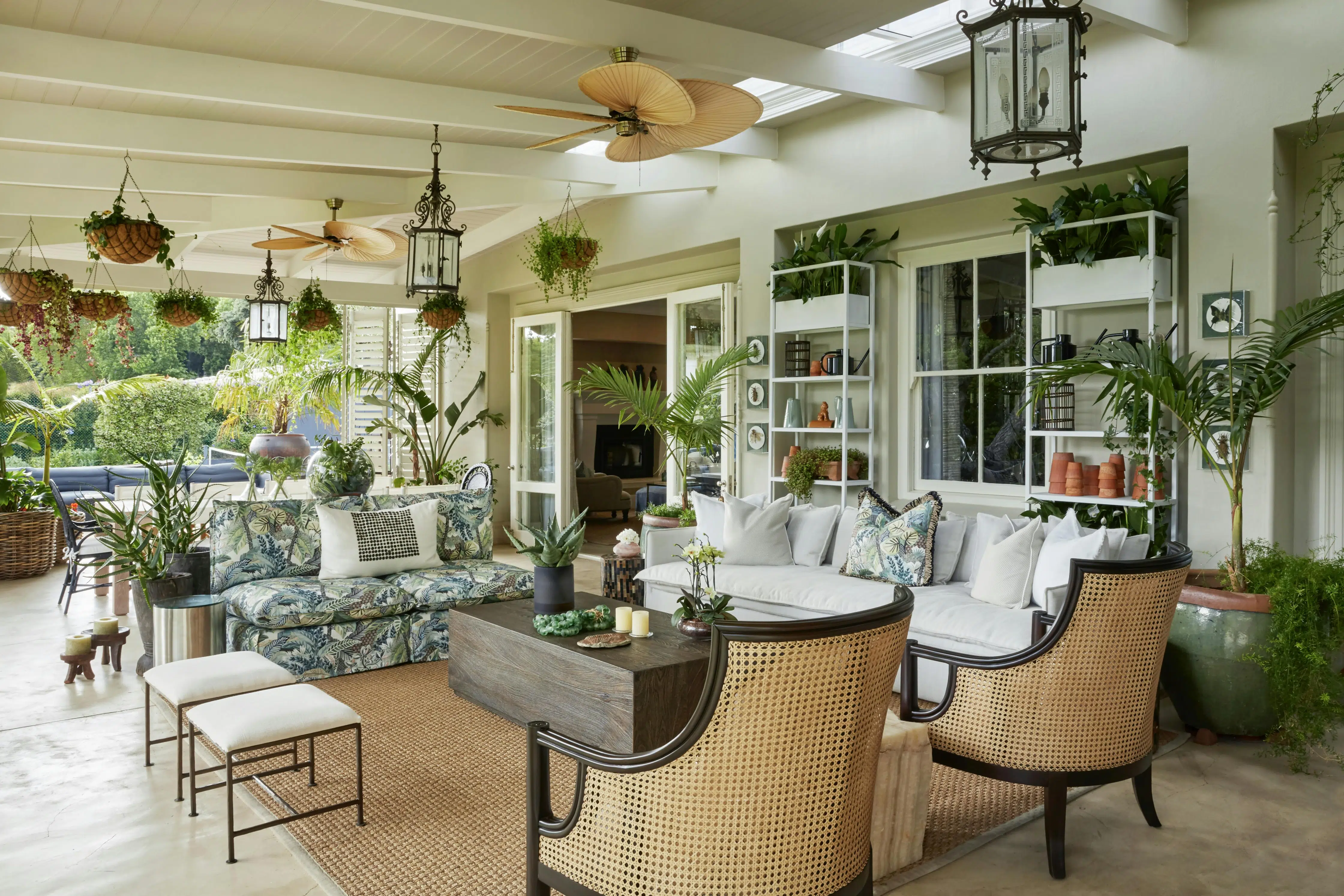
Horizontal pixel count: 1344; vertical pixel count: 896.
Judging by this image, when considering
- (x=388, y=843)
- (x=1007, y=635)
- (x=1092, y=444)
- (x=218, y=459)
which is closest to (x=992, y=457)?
(x=1092, y=444)

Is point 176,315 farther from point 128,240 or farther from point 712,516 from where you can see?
point 712,516

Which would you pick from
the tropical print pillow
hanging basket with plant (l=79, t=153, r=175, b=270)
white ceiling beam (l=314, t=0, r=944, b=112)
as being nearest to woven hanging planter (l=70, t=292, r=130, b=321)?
hanging basket with plant (l=79, t=153, r=175, b=270)

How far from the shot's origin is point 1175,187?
4.62 m

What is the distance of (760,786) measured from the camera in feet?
6.12

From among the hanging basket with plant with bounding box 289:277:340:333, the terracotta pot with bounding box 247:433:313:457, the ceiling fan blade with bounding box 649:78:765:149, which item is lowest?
the terracotta pot with bounding box 247:433:313:457

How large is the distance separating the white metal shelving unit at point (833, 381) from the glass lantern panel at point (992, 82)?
8.61ft

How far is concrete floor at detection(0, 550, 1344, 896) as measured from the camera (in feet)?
8.93

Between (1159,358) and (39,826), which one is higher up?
(1159,358)

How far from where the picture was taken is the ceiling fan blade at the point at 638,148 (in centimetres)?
424

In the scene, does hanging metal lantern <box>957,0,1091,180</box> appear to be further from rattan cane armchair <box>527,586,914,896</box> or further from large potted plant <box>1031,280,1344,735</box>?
rattan cane armchair <box>527,586,914,896</box>

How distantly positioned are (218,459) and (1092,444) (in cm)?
1295

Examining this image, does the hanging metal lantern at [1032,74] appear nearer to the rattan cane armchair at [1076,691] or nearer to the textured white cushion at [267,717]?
the rattan cane armchair at [1076,691]

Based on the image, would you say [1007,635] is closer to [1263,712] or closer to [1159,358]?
[1263,712]

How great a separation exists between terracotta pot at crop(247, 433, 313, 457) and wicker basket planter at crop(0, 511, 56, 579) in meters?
3.02
